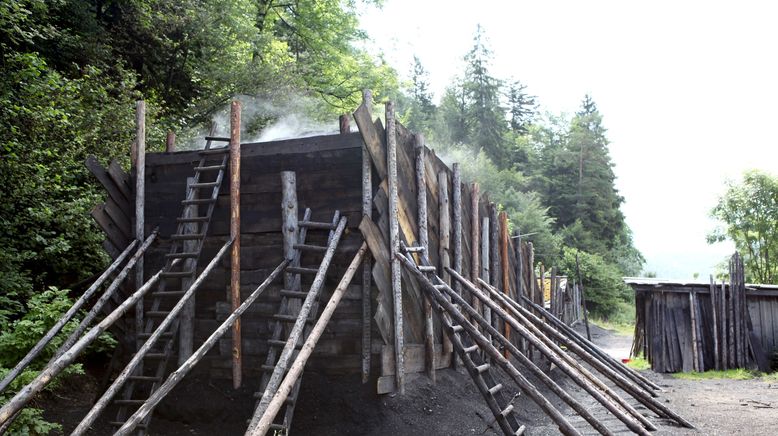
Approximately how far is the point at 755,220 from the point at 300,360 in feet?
125

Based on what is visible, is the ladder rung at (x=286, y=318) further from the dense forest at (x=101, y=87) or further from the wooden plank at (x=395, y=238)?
the dense forest at (x=101, y=87)

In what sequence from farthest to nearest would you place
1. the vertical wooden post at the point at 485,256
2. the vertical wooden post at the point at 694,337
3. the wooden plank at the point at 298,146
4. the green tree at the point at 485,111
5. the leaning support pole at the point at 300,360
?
the green tree at the point at 485,111, the vertical wooden post at the point at 694,337, the vertical wooden post at the point at 485,256, the wooden plank at the point at 298,146, the leaning support pole at the point at 300,360

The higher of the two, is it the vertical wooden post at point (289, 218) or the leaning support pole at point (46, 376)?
the vertical wooden post at point (289, 218)

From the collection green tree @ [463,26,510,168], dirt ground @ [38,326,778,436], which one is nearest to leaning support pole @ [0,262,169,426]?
dirt ground @ [38,326,778,436]

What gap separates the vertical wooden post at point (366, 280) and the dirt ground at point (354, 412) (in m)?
0.38

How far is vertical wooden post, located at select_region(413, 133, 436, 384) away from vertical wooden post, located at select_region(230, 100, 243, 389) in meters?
2.33

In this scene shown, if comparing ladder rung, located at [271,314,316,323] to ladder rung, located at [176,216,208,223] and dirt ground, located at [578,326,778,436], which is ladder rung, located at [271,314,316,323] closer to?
ladder rung, located at [176,216,208,223]

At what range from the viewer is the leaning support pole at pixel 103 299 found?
7.04m

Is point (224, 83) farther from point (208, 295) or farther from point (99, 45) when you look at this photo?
point (208, 295)

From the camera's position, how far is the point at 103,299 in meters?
7.45

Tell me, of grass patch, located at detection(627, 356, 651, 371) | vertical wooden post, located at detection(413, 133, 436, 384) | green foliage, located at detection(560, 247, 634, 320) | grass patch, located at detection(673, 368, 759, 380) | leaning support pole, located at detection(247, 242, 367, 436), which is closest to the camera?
leaning support pole, located at detection(247, 242, 367, 436)

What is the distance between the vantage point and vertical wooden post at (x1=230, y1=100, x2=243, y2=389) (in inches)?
295

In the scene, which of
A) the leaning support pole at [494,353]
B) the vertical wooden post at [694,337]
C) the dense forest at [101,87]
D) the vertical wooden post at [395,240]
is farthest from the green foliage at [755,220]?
the vertical wooden post at [395,240]

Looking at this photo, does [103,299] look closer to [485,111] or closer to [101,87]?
[101,87]
